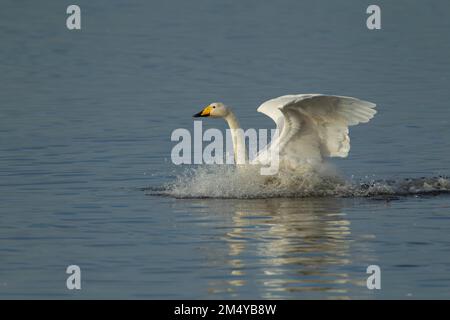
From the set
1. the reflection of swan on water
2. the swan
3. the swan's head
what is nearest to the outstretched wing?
the swan

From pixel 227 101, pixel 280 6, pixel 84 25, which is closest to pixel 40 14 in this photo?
pixel 84 25

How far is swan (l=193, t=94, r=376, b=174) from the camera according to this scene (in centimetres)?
1752

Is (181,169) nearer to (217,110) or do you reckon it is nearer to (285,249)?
(217,110)

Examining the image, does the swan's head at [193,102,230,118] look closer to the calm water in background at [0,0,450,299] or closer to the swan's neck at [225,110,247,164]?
the swan's neck at [225,110,247,164]

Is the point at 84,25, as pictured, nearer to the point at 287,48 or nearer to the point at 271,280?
the point at 287,48

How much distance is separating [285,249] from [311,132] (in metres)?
4.09

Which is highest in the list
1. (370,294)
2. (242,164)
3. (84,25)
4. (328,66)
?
(84,25)

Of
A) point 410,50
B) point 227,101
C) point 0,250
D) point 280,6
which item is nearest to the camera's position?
point 0,250

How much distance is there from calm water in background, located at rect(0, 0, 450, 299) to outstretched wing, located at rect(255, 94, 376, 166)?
96 centimetres

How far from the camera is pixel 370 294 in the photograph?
40.0 ft

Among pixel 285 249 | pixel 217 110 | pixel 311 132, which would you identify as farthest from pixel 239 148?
pixel 285 249

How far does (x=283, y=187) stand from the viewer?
17.8 meters

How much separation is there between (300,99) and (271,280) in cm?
457

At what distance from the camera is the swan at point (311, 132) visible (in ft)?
57.5
